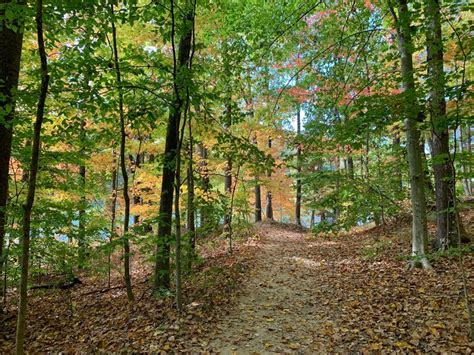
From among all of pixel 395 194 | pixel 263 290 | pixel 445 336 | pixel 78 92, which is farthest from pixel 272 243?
pixel 78 92

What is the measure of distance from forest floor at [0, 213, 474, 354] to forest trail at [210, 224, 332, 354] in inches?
0.7

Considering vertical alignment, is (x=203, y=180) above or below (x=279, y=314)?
above

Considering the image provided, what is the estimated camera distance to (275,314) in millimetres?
5387

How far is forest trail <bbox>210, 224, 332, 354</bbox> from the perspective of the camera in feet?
14.4

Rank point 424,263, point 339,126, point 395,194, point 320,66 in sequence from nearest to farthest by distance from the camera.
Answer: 1. point 339,126
2. point 424,263
3. point 320,66
4. point 395,194

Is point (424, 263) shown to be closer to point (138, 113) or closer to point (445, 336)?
point (445, 336)

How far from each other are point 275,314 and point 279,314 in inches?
2.7

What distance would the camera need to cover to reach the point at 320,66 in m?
9.93

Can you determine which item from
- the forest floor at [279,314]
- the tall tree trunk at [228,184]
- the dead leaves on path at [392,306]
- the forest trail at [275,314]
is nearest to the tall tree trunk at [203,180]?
the tall tree trunk at [228,184]

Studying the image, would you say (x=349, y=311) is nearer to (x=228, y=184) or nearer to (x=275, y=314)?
(x=275, y=314)

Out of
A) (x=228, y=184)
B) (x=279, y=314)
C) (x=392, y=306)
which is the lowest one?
(x=279, y=314)

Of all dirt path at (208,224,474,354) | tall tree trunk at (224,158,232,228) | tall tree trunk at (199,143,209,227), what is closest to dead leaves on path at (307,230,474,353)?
dirt path at (208,224,474,354)

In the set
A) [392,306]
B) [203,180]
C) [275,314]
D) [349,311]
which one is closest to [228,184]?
[203,180]

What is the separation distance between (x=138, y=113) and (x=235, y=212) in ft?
27.6
